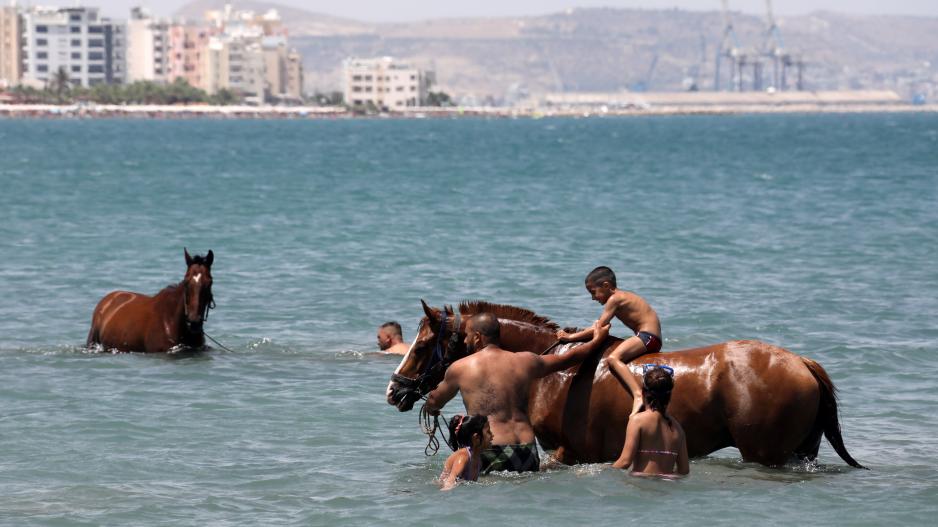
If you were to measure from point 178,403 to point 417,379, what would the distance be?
17.0 ft

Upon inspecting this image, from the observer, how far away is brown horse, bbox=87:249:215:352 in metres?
17.9

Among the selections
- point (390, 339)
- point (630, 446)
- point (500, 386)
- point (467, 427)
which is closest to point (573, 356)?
point (500, 386)

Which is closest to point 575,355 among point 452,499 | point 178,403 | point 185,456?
point 452,499

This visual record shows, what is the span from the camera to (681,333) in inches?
826

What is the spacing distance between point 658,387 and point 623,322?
0.93 m

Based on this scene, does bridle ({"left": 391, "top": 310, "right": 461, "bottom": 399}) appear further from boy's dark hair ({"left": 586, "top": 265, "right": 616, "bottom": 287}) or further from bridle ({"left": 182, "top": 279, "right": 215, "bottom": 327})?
bridle ({"left": 182, "top": 279, "right": 215, "bottom": 327})

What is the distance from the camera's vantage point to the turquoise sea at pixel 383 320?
456 inches

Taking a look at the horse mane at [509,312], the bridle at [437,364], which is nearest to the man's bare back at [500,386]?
the bridle at [437,364]

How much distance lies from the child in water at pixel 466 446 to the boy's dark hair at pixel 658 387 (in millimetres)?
1232

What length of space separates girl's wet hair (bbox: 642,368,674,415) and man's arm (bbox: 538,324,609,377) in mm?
626

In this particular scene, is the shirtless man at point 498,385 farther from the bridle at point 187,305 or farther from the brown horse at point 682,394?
the bridle at point 187,305

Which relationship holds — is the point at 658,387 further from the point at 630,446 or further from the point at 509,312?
the point at 509,312

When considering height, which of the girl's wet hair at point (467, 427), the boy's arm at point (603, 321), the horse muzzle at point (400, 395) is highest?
the boy's arm at point (603, 321)

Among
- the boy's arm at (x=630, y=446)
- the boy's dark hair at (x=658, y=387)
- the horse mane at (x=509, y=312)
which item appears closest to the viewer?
the boy's dark hair at (x=658, y=387)
